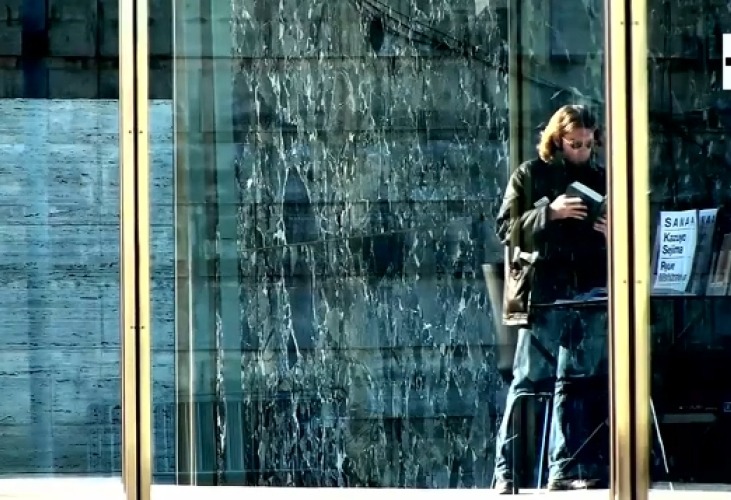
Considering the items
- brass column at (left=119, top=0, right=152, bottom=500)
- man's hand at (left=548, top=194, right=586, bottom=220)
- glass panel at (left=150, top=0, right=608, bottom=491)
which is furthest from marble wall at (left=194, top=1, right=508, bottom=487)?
brass column at (left=119, top=0, right=152, bottom=500)

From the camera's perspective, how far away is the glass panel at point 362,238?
5.62 meters

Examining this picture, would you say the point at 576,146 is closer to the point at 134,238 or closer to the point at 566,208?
the point at 566,208

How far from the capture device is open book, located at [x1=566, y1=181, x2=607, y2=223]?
18.6ft

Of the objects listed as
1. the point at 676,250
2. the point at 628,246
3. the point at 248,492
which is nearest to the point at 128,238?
the point at 248,492

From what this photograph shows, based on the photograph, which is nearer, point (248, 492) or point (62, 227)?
point (62, 227)

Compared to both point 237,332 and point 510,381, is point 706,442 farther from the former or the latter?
point 237,332

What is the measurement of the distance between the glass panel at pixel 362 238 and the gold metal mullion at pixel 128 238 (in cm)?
9

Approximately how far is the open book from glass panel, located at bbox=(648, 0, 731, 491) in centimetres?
20

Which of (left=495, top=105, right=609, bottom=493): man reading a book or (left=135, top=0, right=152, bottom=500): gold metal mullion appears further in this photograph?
(left=495, top=105, right=609, bottom=493): man reading a book

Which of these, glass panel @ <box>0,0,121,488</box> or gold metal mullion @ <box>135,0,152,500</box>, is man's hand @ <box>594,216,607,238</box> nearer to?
gold metal mullion @ <box>135,0,152,500</box>

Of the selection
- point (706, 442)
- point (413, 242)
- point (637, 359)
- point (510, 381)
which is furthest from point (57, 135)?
point (706, 442)

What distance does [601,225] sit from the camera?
567 cm

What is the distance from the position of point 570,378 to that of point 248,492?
1384mm

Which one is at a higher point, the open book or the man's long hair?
the man's long hair
